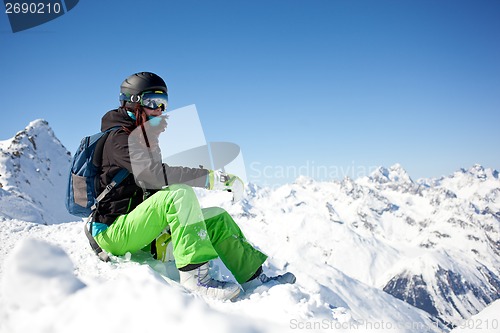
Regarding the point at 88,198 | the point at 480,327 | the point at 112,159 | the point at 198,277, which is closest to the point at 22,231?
the point at 88,198

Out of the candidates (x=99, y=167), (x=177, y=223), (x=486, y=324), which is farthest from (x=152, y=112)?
(x=486, y=324)

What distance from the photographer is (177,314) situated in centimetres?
312

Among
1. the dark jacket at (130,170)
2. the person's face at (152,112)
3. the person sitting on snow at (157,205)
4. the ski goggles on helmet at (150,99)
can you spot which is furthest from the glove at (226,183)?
the ski goggles on helmet at (150,99)

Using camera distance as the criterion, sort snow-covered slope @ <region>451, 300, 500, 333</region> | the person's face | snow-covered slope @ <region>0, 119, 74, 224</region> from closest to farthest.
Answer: snow-covered slope @ <region>451, 300, 500, 333</region>, the person's face, snow-covered slope @ <region>0, 119, 74, 224</region>

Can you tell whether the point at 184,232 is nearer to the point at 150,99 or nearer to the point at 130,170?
the point at 130,170

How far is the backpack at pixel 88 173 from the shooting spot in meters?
5.50

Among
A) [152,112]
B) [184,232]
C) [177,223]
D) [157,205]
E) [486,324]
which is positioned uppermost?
[152,112]

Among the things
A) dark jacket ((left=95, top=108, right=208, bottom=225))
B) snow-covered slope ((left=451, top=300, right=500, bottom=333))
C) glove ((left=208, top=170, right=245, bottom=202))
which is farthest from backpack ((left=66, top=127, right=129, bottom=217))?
snow-covered slope ((left=451, top=300, right=500, bottom=333))

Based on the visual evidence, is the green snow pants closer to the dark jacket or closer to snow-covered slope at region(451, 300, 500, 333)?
the dark jacket

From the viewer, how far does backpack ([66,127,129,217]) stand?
5.50m

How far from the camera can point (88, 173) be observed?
555cm

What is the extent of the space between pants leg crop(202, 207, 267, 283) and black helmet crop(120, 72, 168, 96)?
2.32 m

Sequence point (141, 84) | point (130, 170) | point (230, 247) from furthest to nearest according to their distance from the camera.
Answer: point (141, 84) < point (230, 247) < point (130, 170)

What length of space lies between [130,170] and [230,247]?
2039mm
